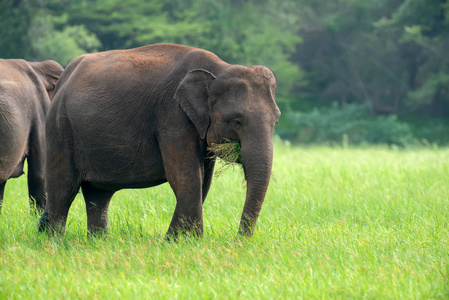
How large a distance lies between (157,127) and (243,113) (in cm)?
86

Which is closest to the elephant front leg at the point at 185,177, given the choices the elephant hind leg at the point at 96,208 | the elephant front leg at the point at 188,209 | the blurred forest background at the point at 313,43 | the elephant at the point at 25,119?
the elephant front leg at the point at 188,209

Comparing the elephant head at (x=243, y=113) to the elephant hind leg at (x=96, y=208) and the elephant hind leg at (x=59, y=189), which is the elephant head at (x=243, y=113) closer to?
the elephant hind leg at (x=59, y=189)

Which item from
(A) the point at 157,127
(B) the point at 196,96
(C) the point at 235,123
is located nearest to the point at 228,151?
(C) the point at 235,123

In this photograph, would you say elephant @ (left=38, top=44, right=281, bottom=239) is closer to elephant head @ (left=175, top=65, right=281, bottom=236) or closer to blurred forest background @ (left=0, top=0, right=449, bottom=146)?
elephant head @ (left=175, top=65, right=281, bottom=236)

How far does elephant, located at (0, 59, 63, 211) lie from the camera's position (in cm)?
700

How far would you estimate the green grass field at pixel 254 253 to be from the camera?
4.04 metres

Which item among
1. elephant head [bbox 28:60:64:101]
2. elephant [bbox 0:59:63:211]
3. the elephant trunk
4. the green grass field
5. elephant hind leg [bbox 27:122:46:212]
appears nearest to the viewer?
the green grass field

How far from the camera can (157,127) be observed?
17.9ft

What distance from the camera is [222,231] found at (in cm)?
586

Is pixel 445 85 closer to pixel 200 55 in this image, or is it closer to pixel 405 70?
pixel 405 70

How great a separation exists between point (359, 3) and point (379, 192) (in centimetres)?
2526

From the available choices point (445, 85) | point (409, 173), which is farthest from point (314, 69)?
point (409, 173)

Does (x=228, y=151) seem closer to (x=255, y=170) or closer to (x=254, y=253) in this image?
(x=255, y=170)

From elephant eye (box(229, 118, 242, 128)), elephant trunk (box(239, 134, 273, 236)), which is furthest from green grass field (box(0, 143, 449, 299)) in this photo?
elephant eye (box(229, 118, 242, 128))
